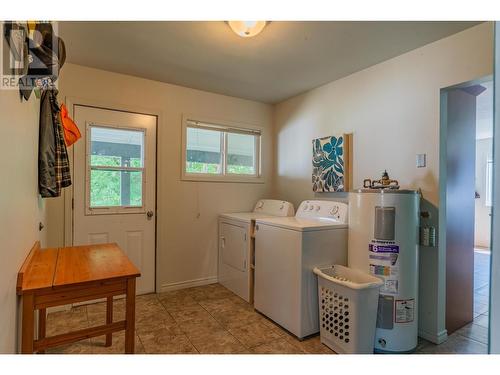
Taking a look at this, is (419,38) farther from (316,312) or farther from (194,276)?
(194,276)

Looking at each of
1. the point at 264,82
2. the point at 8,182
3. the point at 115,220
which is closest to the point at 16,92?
the point at 8,182

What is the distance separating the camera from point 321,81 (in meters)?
2.89

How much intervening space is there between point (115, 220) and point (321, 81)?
2645 millimetres

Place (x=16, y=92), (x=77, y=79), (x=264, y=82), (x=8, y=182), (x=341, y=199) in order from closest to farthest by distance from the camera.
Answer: (x=8, y=182), (x=16, y=92), (x=77, y=79), (x=341, y=199), (x=264, y=82)

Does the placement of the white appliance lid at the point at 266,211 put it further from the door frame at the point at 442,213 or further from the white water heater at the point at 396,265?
the door frame at the point at 442,213

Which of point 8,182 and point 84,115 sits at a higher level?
point 84,115

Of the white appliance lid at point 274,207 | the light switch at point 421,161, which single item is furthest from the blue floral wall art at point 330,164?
the light switch at point 421,161

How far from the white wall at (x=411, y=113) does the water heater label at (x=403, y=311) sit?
29 centimetres

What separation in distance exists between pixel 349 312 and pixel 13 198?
201 centimetres

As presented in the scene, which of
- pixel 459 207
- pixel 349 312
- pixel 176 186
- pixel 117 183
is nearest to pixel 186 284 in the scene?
pixel 176 186

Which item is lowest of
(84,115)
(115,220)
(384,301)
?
(384,301)

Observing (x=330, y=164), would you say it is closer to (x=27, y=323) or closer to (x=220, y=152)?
(x=220, y=152)

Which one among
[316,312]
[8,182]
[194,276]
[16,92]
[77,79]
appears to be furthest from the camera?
[194,276]

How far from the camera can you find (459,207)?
225 centimetres
